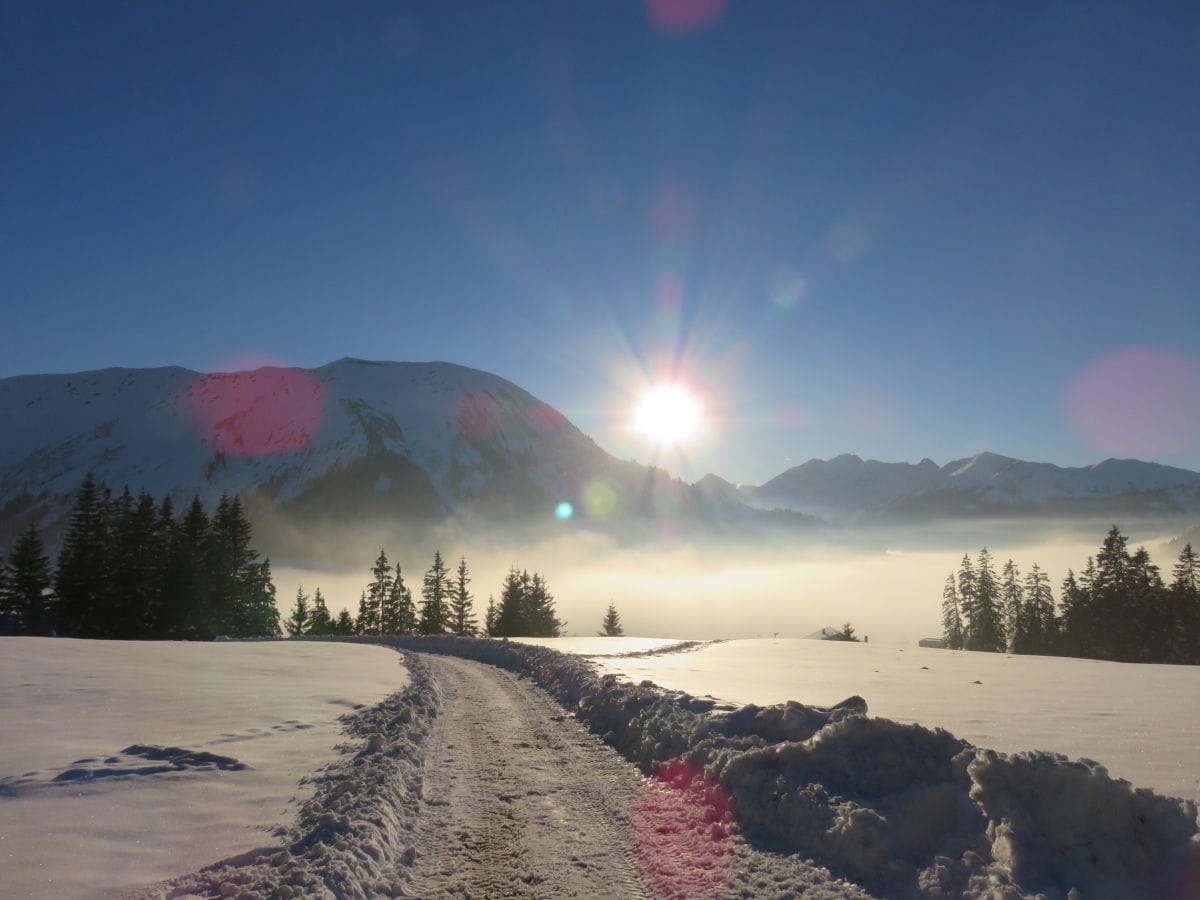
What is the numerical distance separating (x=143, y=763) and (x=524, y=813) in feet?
18.0

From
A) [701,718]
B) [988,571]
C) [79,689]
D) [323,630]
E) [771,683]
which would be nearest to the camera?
[701,718]

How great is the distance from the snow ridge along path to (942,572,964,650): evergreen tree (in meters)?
93.7

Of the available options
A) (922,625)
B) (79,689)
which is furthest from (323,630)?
(922,625)

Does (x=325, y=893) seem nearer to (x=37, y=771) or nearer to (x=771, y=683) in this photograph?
(x=37, y=771)

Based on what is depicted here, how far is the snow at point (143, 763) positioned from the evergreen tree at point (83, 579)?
128 ft

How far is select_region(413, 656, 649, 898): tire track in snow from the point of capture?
21.1 ft

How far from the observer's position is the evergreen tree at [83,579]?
168 feet

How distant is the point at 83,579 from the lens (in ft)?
170

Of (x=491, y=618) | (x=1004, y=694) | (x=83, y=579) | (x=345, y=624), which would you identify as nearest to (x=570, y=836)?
(x=1004, y=694)

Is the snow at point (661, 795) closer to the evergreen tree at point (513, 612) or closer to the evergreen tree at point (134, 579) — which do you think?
the evergreen tree at point (134, 579)

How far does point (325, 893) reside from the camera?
587 cm

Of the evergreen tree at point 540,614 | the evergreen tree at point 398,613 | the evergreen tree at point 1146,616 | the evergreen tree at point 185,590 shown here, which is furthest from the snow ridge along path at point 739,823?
the evergreen tree at point 398,613

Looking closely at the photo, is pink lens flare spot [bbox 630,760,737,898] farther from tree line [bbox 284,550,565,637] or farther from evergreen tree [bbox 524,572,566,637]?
tree line [bbox 284,550,565,637]

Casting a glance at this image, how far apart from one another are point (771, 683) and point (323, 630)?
290ft
